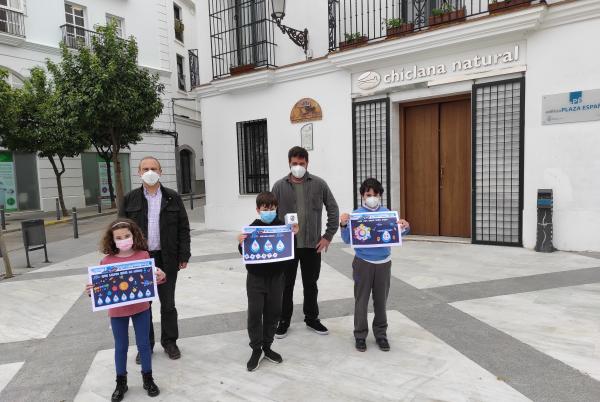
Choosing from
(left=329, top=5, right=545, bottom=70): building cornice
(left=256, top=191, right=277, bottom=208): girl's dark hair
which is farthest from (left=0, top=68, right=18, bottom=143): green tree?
(left=256, top=191, right=277, bottom=208): girl's dark hair

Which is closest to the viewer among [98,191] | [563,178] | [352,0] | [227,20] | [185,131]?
[563,178]

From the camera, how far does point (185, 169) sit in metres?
27.5

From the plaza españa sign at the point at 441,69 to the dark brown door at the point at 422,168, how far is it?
745 mm

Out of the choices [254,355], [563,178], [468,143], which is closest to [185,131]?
[468,143]

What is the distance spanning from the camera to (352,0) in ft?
30.0

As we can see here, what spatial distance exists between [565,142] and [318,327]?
5.47 m

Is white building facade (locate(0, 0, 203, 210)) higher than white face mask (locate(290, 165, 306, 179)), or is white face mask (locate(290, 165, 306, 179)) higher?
white building facade (locate(0, 0, 203, 210))

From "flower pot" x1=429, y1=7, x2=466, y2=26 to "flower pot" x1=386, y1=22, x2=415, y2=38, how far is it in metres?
0.40

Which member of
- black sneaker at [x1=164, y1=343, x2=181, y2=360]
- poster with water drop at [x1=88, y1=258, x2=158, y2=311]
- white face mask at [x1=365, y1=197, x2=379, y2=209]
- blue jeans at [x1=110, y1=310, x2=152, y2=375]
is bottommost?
black sneaker at [x1=164, y1=343, x2=181, y2=360]

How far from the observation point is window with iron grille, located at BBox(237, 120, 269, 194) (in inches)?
422

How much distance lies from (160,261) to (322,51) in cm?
716

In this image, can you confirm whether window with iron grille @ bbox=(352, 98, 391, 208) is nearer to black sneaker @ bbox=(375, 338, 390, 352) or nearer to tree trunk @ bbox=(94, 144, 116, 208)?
black sneaker @ bbox=(375, 338, 390, 352)

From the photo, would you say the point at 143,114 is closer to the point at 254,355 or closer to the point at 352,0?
the point at 352,0

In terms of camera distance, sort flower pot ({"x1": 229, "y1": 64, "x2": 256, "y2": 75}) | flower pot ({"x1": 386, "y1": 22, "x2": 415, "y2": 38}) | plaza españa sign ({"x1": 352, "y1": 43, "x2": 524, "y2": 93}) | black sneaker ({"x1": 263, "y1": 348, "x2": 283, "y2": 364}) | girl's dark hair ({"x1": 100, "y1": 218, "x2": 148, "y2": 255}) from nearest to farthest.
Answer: girl's dark hair ({"x1": 100, "y1": 218, "x2": 148, "y2": 255})
black sneaker ({"x1": 263, "y1": 348, "x2": 283, "y2": 364})
plaza españa sign ({"x1": 352, "y1": 43, "x2": 524, "y2": 93})
flower pot ({"x1": 386, "y1": 22, "x2": 415, "y2": 38})
flower pot ({"x1": 229, "y1": 64, "x2": 256, "y2": 75})
